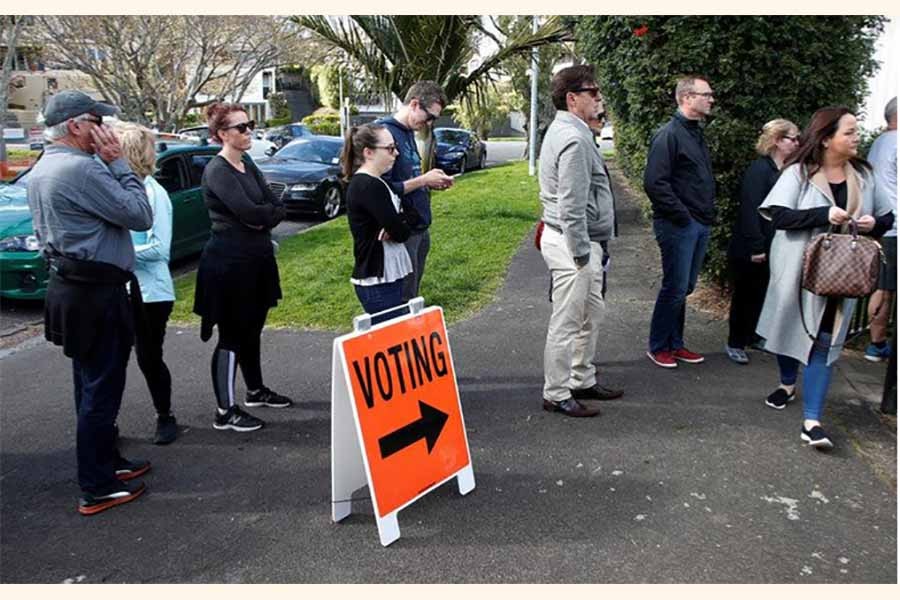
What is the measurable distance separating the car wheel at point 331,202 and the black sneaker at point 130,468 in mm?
10390

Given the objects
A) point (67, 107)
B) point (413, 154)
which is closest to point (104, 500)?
point (67, 107)

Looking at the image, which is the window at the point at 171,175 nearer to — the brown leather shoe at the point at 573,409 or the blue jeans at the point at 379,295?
the blue jeans at the point at 379,295

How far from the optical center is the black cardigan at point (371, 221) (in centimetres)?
411

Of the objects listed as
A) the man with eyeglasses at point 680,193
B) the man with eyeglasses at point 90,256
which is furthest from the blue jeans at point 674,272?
the man with eyeglasses at point 90,256

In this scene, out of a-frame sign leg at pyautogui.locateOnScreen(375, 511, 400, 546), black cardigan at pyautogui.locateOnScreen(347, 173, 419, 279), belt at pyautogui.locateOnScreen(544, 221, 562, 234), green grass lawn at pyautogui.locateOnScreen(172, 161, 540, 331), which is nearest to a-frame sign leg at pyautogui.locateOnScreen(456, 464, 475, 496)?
a-frame sign leg at pyautogui.locateOnScreen(375, 511, 400, 546)

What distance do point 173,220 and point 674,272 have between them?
617cm

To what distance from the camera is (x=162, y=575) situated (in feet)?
10.1

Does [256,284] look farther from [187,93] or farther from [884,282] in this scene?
[187,93]

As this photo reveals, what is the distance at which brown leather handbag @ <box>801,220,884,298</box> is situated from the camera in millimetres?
3941

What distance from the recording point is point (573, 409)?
4.64 m

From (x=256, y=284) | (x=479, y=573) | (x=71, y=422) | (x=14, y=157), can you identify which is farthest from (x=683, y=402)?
(x=14, y=157)

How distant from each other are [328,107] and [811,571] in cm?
5478

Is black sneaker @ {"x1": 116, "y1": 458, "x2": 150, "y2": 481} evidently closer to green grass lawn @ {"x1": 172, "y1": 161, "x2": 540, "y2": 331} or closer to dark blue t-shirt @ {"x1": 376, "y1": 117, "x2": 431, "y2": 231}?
dark blue t-shirt @ {"x1": 376, "y1": 117, "x2": 431, "y2": 231}

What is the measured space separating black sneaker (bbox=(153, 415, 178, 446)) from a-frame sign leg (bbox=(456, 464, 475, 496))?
187 centimetres
